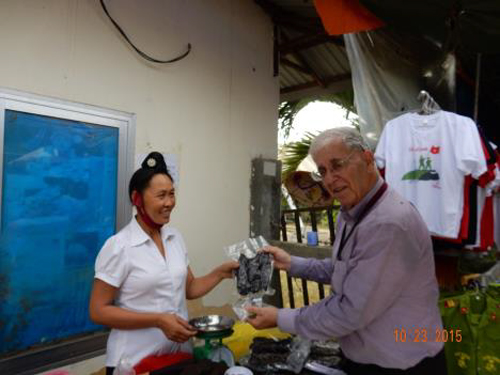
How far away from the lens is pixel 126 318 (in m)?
1.76

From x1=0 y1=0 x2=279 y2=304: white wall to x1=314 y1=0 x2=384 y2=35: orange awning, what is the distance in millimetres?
1330

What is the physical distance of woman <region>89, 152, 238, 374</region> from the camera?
1.78 metres

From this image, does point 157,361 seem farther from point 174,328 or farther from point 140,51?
point 140,51

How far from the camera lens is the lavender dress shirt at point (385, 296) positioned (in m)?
1.47

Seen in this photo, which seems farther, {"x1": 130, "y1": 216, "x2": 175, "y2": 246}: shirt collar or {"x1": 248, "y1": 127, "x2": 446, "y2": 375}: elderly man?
{"x1": 130, "y1": 216, "x2": 175, "y2": 246}: shirt collar

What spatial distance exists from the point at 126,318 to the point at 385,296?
125cm

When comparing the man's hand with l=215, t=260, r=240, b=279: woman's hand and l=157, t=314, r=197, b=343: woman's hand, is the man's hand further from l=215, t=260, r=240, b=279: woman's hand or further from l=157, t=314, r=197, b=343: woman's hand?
l=215, t=260, r=240, b=279: woman's hand

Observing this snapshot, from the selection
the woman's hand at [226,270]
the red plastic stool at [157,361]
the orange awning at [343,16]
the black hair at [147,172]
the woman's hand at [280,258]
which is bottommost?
the red plastic stool at [157,361]

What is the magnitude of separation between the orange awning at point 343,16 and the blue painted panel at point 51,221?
75.4 inches

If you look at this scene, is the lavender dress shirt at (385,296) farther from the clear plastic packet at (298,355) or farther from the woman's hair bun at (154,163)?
the woman's hair bun at (154,163)

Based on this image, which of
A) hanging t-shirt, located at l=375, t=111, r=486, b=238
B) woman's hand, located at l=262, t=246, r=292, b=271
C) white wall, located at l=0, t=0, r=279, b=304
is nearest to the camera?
woman's hand, located at l=262, t=246, r=292, b=271

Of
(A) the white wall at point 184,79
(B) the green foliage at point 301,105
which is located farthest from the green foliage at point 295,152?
(A) the white wall at point 184,79

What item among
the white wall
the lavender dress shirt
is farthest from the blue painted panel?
the lavender dress shirt

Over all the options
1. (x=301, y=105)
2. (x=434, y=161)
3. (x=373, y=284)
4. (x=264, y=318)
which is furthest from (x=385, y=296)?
(x=301, y=105)
